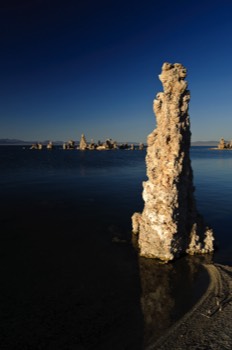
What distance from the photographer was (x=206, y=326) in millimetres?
15820

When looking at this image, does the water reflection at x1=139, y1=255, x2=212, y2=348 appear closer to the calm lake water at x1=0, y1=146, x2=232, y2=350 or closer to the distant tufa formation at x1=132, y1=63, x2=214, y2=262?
the calm lake water at x1=0, y1=146, x2=232, y2=350

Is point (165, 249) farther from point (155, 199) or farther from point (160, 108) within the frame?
point (160, 108)

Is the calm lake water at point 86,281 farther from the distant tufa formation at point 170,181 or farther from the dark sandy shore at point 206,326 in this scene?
the distant tufa formation at point 170,181

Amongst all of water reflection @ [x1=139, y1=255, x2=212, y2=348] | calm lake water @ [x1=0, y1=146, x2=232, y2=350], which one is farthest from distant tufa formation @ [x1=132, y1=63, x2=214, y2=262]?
calm lake water @ [x1=0, y1=146, x2=232, y2=350]

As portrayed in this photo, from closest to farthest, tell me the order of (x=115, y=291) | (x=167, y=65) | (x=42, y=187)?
1. (x=115, y=291)
2. (x=167, y=65)
3. (x=42, y=187)

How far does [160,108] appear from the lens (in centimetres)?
2695

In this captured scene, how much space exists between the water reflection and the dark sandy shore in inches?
23.4

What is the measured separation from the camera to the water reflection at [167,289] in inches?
671

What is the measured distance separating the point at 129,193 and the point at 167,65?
34.9 metres

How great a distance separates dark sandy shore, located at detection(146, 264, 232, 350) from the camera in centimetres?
1452

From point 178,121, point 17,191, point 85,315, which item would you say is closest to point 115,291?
point 85,315

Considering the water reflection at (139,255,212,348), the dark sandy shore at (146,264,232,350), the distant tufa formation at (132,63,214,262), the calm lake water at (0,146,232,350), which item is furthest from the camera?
the distant tufa formation at (132,63,214,262)

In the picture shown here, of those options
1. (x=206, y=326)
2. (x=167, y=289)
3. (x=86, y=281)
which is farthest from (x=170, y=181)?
(x=206, y=326)

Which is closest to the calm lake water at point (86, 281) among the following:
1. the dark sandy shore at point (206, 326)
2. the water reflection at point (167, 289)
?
the water reflection at point (167, 289)
